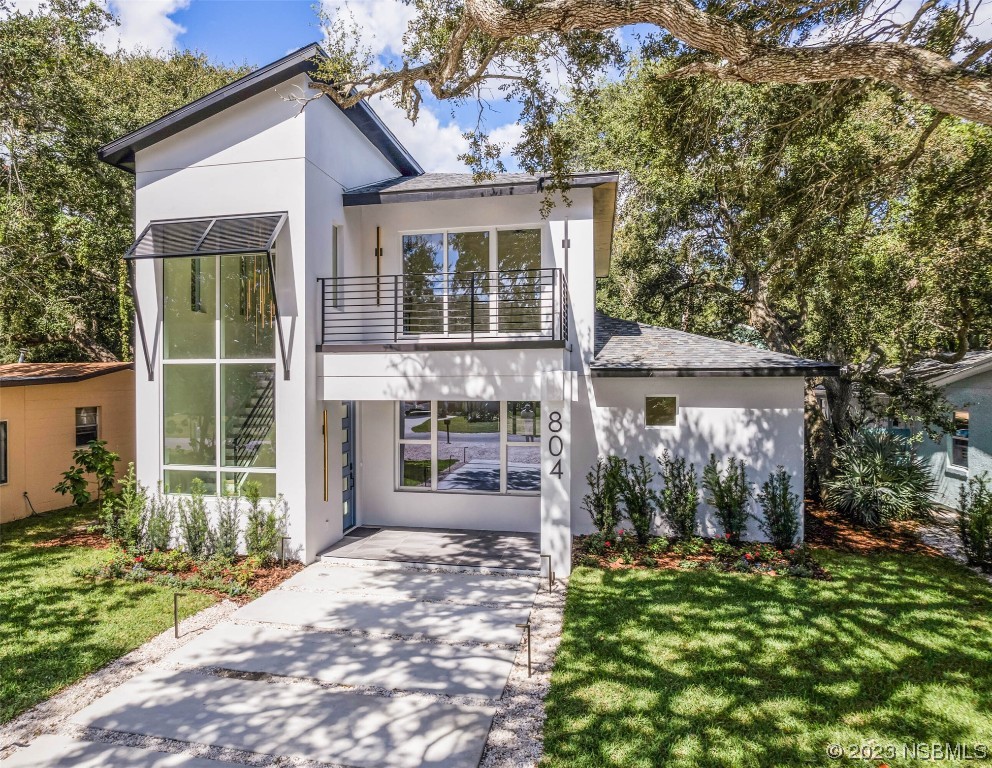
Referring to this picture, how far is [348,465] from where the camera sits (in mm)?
10203

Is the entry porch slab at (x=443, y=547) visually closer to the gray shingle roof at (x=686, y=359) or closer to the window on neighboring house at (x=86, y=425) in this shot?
the gray shingle roof at (x=686, y=359)

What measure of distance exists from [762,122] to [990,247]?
4.31 metres

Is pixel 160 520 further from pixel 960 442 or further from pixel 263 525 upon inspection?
pixel 960 442

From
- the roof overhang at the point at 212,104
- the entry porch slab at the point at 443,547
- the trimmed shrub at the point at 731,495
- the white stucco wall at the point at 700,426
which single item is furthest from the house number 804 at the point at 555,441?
the roof overhang at the point at 212,104

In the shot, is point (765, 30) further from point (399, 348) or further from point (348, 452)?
point (348, 452)

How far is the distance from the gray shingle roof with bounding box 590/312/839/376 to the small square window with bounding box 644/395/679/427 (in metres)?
A: 0.74

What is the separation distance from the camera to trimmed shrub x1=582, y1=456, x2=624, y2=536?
30.4ft

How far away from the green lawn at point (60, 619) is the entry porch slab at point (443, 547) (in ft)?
8.69

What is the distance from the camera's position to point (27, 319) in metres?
15.2

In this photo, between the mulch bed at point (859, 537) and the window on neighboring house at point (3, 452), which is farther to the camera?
the window on neighboring house at point (3, 452)

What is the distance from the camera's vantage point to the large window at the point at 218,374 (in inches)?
344

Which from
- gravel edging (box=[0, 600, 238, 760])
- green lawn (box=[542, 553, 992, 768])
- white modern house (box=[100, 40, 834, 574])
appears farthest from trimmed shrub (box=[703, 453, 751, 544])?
gravel edging (box=[0, 600, 238, 760])

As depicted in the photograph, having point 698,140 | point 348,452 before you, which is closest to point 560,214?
point 698,140

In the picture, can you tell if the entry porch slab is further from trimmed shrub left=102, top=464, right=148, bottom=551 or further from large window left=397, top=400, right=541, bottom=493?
trimmed shrub left=102, top=464, right=148, bottom=551
